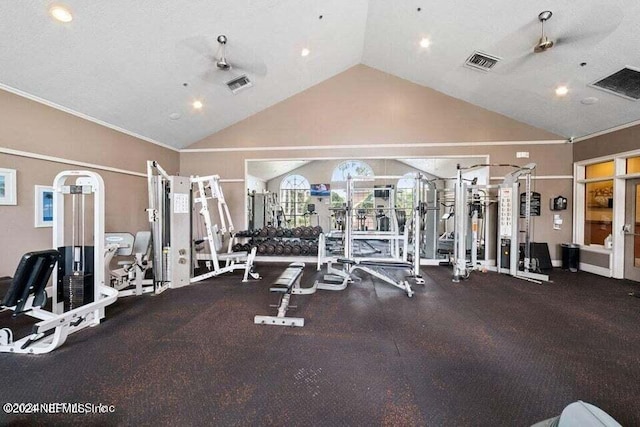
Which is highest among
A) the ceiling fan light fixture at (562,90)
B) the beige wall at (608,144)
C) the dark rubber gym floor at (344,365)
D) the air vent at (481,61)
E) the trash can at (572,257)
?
the air vent at (481,61)

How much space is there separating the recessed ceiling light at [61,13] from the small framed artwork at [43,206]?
2025mm

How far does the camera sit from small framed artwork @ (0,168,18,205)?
116 inches

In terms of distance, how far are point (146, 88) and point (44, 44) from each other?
3.95 feet

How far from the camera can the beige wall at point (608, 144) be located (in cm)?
428

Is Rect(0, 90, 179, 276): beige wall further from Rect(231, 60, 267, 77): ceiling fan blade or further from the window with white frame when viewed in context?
the window with white frame

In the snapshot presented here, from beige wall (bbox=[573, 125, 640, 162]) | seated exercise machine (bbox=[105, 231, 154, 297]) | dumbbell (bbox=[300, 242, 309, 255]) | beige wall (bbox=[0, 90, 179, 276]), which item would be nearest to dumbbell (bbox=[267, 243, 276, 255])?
dumbbell (bbox=[300, 242, 309, 255])

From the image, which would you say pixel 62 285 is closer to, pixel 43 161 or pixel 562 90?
pixel 43 161

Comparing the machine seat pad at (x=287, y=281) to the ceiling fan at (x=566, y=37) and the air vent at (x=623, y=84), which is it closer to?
the ceiling fan at (x=566, y=37)

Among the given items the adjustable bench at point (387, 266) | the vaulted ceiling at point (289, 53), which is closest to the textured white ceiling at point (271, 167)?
the vaulted ceiling at point (289, 53)

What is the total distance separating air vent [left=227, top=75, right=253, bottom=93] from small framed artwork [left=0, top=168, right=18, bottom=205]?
3.10m

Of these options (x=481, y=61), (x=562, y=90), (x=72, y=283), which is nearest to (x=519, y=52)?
(x=481, y=61)

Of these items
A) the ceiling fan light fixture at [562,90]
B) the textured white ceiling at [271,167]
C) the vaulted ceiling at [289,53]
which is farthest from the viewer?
the textured white ceiling at [271,167]

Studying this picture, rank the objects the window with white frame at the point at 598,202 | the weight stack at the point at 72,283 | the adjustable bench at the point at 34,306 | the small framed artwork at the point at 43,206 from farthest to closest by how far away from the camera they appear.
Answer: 1. the window with white frame at the point at 598,202
2. the small framed artwork at the point at 43,206
3. the weight stack at the point at 72,283
4. the adjustable bench at the point at 34,306

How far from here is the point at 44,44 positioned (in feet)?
8.89
